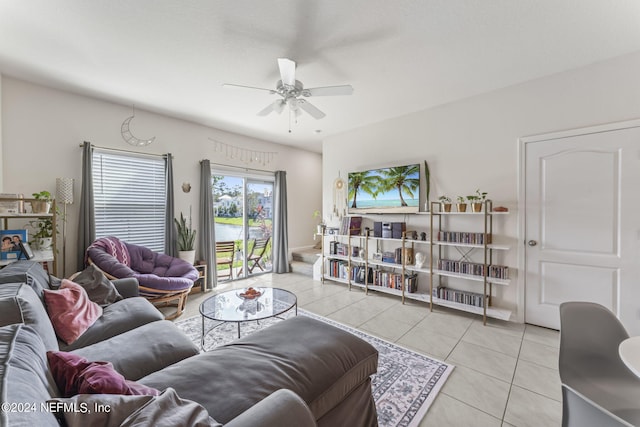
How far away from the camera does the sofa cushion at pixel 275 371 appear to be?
3.76ft

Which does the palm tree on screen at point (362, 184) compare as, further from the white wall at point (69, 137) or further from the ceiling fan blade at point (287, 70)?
the white wall at point (69, 137)

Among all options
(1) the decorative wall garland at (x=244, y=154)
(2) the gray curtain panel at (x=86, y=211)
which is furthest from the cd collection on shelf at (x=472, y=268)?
(2) the gray curtain panel at (x=86, y=211)

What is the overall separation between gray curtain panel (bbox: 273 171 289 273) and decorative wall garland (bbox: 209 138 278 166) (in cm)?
38

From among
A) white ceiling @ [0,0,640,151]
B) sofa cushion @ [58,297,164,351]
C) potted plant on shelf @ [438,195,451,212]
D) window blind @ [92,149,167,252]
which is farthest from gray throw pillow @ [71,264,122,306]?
potted plant on shelf @ [438,195,451,212]

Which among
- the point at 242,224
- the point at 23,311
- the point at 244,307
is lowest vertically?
the point at 244,307

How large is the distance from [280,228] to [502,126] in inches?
158

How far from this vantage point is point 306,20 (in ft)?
6.68

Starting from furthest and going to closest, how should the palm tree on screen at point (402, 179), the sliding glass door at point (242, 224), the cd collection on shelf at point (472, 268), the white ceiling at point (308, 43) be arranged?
the sliding glass door at point (242, 224), the palm tree on screen at point (402, 179), the cd collection on shelf at point (472, 268), the white ceiling at point (308, 43)

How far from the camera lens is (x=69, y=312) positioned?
1.82 meters

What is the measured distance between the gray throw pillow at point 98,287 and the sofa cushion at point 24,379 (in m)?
1.36

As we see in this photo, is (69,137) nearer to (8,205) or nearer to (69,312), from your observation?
(8,205)

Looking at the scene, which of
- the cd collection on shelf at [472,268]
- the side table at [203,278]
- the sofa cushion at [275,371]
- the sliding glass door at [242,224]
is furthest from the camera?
the sliding glass door at [242,224]

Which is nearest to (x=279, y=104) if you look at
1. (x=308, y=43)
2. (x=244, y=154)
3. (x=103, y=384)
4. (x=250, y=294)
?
(x=308, y=43)

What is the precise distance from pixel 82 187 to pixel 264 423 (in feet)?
12.5
